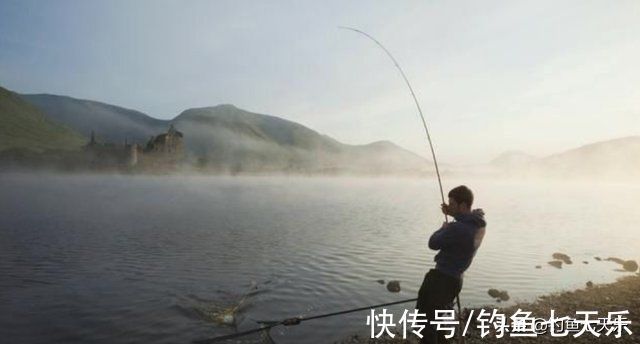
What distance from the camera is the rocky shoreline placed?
12.5m

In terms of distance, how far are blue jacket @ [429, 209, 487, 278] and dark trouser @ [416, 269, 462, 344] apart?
139mm

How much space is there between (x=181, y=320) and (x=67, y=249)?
16.8 m

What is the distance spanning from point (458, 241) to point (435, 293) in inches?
43.1

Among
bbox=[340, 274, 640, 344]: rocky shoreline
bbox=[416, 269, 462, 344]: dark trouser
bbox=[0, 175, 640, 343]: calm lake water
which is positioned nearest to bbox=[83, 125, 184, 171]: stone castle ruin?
bbox=[0, 175, 640, 343]: calm lake water

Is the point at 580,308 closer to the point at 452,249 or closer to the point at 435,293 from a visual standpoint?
the point at 435,293

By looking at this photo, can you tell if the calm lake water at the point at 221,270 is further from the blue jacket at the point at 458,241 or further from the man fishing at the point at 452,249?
the blue jacket at the point at 458,241

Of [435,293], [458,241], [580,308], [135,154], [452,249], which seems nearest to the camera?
[458,241]

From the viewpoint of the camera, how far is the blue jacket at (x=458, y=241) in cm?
762

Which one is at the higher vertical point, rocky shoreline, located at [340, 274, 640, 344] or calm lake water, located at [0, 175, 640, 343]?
rocky shoreline, located at [340, 274, 640, 344]

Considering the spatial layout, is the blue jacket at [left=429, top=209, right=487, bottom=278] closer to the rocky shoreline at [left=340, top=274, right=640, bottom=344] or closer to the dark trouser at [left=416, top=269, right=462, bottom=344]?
the dark trouser at [left=416, top=269, right=462, bottom=344]

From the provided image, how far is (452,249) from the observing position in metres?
7.80

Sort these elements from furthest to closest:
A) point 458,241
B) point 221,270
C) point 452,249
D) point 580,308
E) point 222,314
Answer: point 221,270 < point 580,308 < point 222,314 < point 452,249 < point 458,241

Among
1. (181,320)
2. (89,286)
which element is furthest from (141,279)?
(181,320)

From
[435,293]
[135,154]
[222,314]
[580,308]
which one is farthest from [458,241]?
[135,154]
